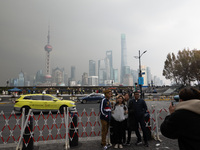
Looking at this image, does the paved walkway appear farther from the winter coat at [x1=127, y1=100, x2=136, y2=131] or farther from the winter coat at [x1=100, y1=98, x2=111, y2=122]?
the winter coat at [x1=100, y1=98, x2=111, y2=122]

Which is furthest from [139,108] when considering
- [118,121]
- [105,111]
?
[105,111]

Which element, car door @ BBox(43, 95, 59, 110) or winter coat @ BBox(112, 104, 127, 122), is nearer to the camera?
winter coat @ BBox(112, 104, 127, 122)

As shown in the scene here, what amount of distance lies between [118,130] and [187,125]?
3652 millimetres

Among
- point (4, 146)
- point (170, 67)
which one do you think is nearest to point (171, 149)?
point (4, 146)

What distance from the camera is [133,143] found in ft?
17.6

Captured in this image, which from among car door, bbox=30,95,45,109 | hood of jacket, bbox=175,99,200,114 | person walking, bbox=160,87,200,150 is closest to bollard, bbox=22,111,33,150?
person walking, bbox=160,87,200,150

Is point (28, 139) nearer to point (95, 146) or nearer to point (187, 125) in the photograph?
point (95, 146)

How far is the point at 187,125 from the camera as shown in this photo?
5.67ft

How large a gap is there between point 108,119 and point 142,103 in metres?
1.42

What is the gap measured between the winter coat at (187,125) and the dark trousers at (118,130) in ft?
11.1

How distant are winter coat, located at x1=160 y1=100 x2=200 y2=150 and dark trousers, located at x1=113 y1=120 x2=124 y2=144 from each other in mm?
3369

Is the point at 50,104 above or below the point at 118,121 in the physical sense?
below

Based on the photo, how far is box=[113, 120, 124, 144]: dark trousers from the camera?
5008 mm

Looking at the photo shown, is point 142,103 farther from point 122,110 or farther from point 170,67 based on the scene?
point 170,67
